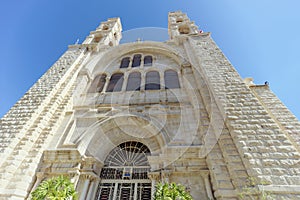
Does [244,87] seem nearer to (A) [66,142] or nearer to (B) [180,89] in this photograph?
(B) [180,89]

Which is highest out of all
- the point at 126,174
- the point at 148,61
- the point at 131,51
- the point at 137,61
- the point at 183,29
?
the point at 183,29

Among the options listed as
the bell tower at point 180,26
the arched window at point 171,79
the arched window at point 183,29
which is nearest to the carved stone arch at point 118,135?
the arched window at point 171,79

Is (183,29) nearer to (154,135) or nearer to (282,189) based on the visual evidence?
(154,135)

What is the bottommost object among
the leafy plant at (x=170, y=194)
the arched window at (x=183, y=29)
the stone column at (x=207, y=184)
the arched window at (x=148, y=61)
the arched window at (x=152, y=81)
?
the leafy plant at (x=170, y=194)

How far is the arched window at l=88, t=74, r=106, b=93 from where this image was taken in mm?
9448

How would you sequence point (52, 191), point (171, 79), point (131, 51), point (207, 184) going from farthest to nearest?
1. point (131, 51)
2. point (171, 79)
3. point (207, 184)
4. point (52, 191)

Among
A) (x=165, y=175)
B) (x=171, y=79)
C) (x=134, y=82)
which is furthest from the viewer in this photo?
(x=134, y=82)

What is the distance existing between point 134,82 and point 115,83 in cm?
129

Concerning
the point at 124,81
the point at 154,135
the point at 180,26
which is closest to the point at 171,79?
the point at 124,81

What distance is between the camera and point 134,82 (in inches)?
380

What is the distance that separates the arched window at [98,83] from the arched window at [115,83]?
0.52 m

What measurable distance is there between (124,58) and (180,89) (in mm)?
6240

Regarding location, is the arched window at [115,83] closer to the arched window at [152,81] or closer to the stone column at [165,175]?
the arched window at [152,81]

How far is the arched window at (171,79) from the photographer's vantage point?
8.86 m
